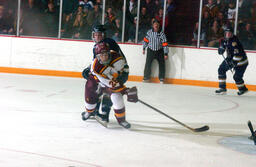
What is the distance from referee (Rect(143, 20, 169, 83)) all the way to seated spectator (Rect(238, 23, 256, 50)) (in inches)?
60.2

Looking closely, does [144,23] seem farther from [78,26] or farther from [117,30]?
[78,26]

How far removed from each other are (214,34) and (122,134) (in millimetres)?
5685

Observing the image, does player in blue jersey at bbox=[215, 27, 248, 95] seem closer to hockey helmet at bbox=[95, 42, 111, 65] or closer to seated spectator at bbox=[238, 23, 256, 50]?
seated spectator at bbox=[238, 23, 256, 50]

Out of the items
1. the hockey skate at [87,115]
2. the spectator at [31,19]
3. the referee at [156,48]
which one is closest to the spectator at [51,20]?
the spectator at [31,19]

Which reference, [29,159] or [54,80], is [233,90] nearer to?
[54,80]

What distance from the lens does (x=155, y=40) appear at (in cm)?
898

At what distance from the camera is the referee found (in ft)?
29.1

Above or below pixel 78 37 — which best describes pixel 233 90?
below

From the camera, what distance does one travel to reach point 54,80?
830 cm

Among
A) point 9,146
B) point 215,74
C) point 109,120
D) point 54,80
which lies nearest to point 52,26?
point 54,80

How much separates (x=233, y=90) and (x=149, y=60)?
1706mm

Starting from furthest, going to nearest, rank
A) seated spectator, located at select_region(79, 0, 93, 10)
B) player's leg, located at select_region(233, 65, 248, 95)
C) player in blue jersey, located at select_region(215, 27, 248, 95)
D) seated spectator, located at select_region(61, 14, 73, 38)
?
seated spectator, located at select_region(79, 0, 93, 10), seated spectator, located at select_region(61, 14, 73, 38), player's leg, located at select_region(233, 65, 248, 95), player in blue jersey, located at select_region(215, 27, 248, 95)

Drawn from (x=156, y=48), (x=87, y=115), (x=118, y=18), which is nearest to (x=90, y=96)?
(x=87, y=115)

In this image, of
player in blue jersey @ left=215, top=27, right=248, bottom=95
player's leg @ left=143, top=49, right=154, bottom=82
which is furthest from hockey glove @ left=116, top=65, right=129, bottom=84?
player's leg @ left=143, top=49, right=154, bottom=82
